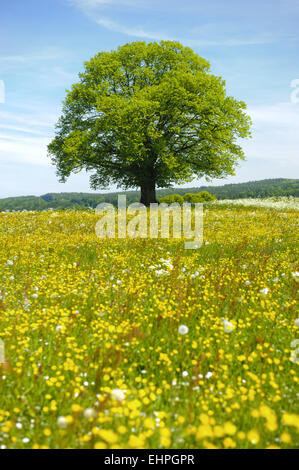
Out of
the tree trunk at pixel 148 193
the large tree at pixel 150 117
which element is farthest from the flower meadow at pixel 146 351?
the tree trunk at pixel 148 193

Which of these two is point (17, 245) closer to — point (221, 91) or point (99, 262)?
Result: point (99, 262)

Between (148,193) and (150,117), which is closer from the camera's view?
(150,117)

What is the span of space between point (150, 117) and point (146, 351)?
2164 cm

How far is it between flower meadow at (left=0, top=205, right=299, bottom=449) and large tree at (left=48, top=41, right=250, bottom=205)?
15939 mm

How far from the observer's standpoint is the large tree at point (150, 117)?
2208 cm

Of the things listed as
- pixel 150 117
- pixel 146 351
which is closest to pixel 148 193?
pixel 150 117

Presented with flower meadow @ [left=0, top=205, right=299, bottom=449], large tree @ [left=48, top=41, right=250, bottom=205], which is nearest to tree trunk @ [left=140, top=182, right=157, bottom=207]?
large tree @ [left=48, top=41, right=250, bottom=205]

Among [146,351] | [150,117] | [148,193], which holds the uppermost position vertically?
[150,117]

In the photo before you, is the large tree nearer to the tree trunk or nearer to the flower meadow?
the tree trunk

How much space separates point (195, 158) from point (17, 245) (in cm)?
1986

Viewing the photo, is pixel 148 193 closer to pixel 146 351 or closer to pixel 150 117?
pixel 150 117

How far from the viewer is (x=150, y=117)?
909 inches

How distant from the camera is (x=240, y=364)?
3.80 meters

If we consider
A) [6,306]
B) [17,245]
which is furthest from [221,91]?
[6,306]
